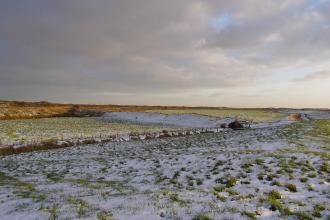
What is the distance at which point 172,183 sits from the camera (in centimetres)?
1555

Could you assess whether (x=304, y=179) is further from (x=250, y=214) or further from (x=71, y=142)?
(x=71, y=142)

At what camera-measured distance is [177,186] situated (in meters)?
14.8

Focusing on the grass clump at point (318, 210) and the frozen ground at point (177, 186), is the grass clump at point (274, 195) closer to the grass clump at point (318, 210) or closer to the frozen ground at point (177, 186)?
the frozen ground at point (177, 186)

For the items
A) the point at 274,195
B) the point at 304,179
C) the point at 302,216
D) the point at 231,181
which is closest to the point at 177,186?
the point at 231,181

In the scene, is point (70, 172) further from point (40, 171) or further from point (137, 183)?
point (137, 183)

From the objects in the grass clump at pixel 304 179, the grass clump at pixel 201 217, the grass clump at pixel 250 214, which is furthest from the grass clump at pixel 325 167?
the grass clump at pixel 201 217

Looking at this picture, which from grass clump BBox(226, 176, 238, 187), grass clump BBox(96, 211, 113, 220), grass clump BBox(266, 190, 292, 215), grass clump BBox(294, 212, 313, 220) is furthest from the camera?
grass clump BBox(226, 176, 238, 187)

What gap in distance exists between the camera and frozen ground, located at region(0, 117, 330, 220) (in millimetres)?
10992

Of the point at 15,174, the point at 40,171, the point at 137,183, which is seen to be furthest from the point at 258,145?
the point at 15,174

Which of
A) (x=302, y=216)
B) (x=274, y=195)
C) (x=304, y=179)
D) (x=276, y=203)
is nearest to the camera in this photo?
(x=302, y=216)

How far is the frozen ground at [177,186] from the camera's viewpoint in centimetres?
1099

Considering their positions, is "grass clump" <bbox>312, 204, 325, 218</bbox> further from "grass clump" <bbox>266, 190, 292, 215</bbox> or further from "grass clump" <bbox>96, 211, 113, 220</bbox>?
"grass clump" <bbox>96, 211, 113, 220</bbox>

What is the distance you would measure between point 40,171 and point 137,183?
340 inches

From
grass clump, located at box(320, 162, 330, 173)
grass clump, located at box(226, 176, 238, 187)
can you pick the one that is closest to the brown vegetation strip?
grass clump, located at box(226, 176, 238, 187)
